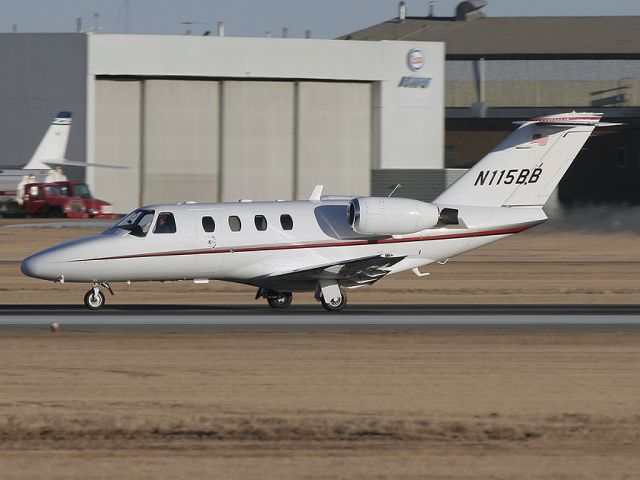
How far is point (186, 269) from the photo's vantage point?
25.6 meters

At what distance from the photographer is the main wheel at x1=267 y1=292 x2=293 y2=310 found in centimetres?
2706

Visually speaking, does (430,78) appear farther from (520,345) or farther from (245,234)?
(520,345)

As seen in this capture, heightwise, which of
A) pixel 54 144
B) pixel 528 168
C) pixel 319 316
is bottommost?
pixel 319 316

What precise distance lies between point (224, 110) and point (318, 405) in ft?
168

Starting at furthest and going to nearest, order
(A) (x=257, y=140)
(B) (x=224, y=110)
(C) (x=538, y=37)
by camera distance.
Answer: (C) (x=538, y=37) < (A) (x=257, y=140) < (B) (x=224, y=110)

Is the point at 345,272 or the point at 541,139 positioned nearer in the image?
the point at 345,272

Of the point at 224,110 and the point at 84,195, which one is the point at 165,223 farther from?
the point at 224,110

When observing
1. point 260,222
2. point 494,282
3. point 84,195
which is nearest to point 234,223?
point 260,222

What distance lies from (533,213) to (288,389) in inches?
505

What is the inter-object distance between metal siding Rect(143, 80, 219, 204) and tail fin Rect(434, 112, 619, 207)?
37.8m

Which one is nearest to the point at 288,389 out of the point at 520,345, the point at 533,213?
the point at 520,345

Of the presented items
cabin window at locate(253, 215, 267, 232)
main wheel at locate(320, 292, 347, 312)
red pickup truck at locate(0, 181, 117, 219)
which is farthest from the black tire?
red pickup truck at locate(0, 181, 117, 219)

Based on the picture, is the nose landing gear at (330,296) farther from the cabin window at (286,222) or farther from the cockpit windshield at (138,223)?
the cockpit windshield at (138,223)

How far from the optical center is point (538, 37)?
286 ft
